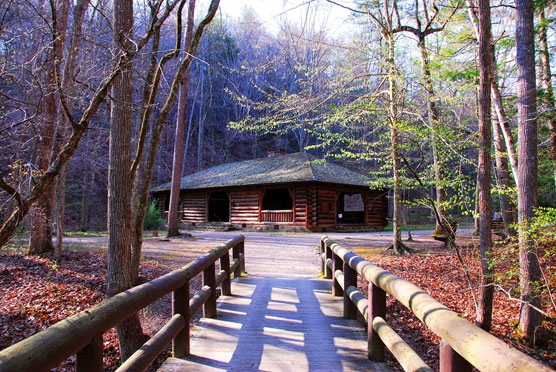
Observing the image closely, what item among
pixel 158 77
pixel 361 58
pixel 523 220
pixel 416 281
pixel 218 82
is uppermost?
pixel 218 82

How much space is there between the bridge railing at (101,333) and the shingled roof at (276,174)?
16947mm

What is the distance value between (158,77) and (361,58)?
7533mm

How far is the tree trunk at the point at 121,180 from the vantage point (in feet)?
15.8

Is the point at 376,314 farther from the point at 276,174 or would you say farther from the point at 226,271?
the point at 276,174

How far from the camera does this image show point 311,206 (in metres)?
21.8

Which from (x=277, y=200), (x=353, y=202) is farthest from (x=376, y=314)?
(x=277, y=200)

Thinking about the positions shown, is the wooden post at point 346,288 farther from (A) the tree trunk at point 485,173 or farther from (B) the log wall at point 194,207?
(B) the log wall at point 194,207

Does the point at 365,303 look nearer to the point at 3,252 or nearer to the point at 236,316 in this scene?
the point at 236,316

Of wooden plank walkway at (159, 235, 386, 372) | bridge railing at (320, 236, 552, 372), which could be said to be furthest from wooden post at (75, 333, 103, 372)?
bridge railing at (320, 236, 552, 372)

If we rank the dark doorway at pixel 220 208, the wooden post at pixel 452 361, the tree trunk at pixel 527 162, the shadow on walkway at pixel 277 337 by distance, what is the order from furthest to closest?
the dark doorway at pixel 220 208, the tree trunk at pixel 527 162, the shadow on walkway at pixel 277 337, the wooden post at pixel 452 361

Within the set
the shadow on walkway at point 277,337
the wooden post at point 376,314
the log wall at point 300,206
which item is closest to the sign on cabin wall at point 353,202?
the log wall at point 300,206

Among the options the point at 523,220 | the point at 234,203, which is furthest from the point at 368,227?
the point at 523,220

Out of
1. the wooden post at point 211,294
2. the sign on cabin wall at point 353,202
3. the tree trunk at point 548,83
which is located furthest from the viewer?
the sign on cabin wall at point 353,202

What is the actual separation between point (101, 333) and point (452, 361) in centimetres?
187
